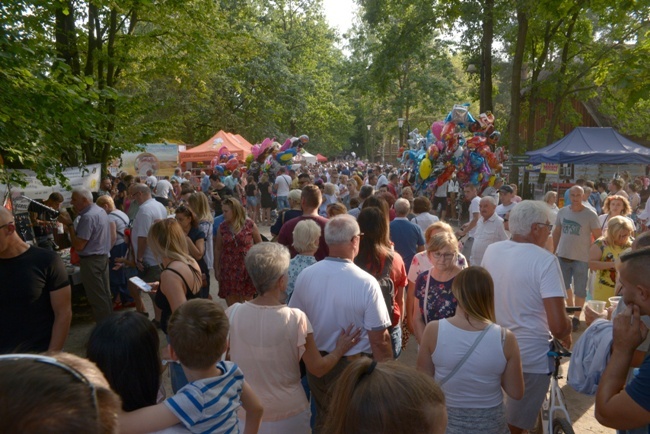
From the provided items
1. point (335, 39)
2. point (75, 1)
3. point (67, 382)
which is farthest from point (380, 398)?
point (335, 39)

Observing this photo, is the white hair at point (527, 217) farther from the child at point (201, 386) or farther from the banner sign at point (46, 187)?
the banner sign at point (46, 187)

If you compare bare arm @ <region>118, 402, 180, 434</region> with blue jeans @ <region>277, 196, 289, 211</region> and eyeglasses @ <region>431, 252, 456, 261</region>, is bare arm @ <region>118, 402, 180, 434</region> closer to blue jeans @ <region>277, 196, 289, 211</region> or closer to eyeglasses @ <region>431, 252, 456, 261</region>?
eyeglasses @ <region>431, 252, 456, 261</region>

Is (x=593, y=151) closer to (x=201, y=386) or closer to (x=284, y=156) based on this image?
(x=284, y=156)

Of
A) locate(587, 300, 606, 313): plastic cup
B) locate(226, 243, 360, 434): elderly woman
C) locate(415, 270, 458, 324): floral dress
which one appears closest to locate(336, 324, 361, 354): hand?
locate(226, 243, 360, 434): elderly woman

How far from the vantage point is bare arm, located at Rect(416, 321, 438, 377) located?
3086 mm

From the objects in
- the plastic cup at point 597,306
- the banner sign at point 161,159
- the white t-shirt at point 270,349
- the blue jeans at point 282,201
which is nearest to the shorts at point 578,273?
the plastic cup at point 597,306

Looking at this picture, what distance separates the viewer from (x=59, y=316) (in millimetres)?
3717

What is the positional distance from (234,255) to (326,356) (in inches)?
118

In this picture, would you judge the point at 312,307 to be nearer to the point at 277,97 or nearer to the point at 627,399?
the point at 627,399

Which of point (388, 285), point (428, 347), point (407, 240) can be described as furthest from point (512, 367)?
point (407, 240)

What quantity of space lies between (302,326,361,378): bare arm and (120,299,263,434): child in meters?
0.74

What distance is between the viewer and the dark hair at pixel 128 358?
7.16 feet

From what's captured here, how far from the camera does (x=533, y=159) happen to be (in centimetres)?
1983

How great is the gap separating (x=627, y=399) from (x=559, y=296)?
1.53m
